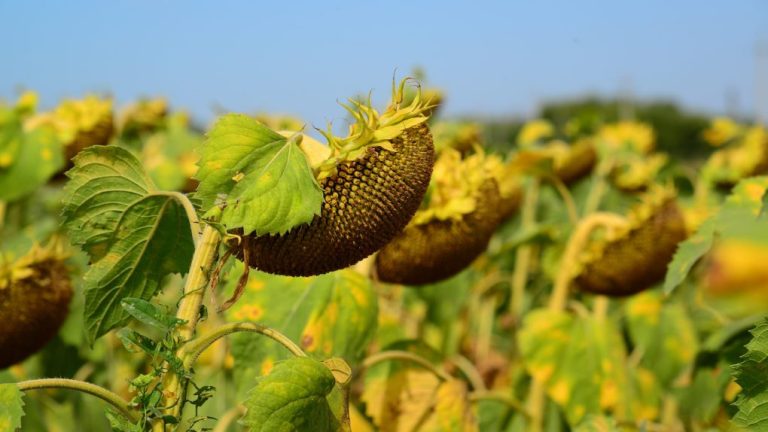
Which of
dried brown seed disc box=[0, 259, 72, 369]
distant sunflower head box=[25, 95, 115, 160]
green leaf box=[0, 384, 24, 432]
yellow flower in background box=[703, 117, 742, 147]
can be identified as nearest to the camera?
green leaf box=[0, 384, 24, 432]

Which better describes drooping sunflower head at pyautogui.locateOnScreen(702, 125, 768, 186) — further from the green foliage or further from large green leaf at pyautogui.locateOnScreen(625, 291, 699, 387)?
the green foliage

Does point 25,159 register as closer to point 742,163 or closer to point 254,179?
point 254,179

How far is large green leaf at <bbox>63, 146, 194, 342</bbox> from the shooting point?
1.14 metres

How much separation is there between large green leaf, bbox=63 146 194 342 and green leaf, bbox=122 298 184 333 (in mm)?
197

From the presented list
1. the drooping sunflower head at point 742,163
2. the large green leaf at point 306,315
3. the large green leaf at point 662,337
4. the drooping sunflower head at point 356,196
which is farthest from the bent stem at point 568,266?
the drooping sunflower head at point 742,163

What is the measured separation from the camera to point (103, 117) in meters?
2.64

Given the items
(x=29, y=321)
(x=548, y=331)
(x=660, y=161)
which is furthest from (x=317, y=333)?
(x=660, y=161)

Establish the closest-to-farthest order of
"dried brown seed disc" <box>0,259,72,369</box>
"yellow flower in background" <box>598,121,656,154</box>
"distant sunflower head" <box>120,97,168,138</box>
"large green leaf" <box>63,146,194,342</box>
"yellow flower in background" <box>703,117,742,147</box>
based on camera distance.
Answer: "large green leaf" <box>63,146,194,342</box>, "dried brown seed disc" <box>0,259,72,369</box>, "distant sunflower head" <box>120,97,168,138</box>, "yellow flower in background" <box>703,117,742,147</box>, "yellow flower in background" <box>598,121,656,154</box>

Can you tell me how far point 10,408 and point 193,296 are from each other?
8.1 inches

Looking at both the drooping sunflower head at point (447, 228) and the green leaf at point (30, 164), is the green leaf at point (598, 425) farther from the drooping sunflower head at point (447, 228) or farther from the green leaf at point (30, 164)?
the green leaf at point (30, 164)

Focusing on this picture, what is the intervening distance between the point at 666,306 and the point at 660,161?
3.37 feet

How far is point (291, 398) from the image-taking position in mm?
947

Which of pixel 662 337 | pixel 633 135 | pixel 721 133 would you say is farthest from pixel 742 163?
pixel 662 337

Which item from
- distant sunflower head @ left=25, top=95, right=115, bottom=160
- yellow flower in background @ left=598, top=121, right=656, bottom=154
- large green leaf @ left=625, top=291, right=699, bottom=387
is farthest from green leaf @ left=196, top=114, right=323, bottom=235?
yellow flower in background @ left=598, top=121, right=656, bottom=154
